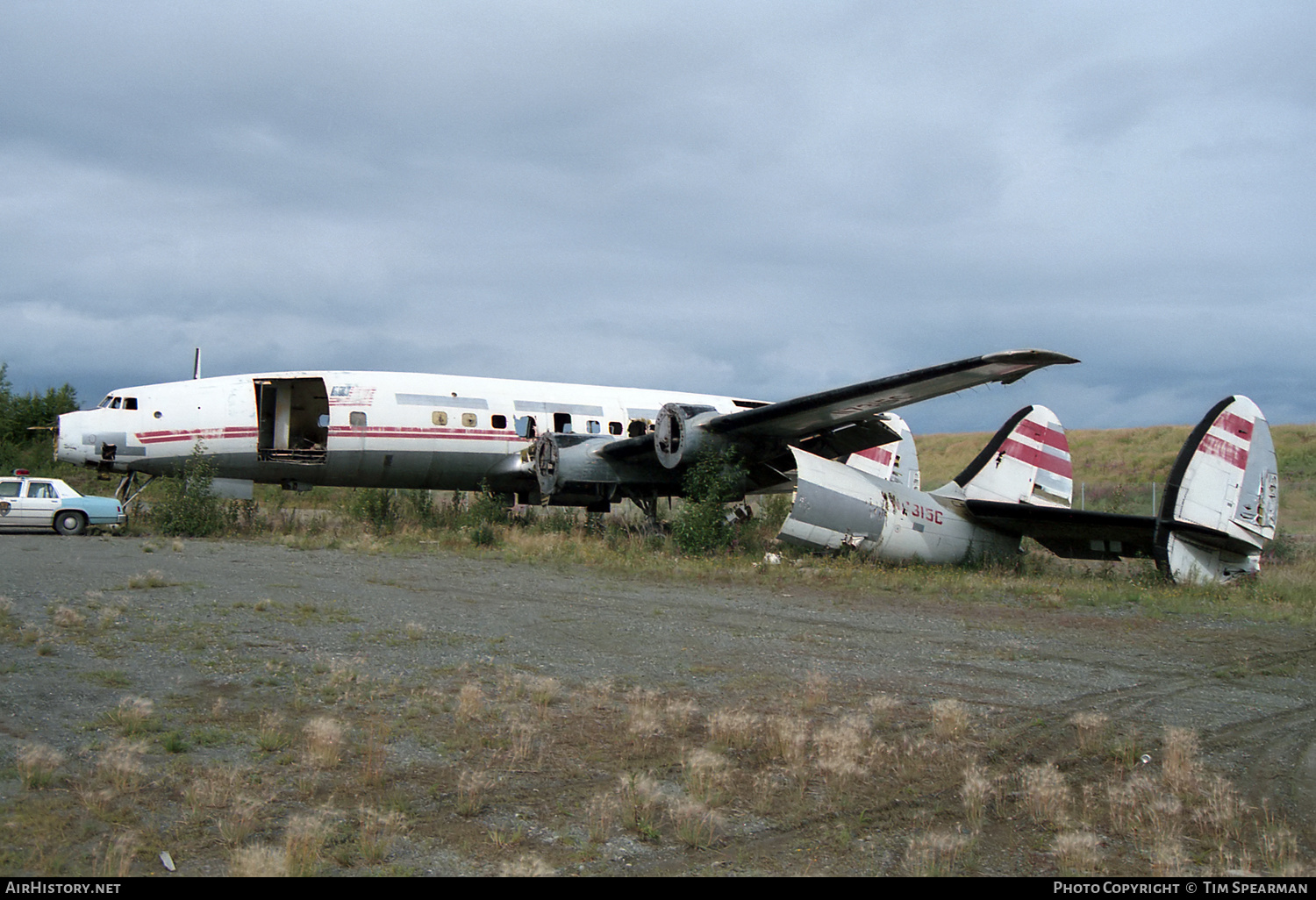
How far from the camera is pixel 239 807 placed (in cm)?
444

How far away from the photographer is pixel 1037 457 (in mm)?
20094

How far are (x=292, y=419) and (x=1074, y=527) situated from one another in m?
17.7

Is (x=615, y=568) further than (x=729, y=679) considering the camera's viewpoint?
Yes

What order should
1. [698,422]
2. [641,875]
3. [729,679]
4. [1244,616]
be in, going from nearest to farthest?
[641,875]
[729,679]
[1244,616]
[698,422]

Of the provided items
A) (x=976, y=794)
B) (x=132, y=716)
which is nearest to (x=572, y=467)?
(x=132, y=716)

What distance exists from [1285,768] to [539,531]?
54.1ft

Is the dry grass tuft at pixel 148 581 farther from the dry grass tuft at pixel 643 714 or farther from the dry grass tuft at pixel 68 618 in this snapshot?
the dry grass tuft at pixel 643 714

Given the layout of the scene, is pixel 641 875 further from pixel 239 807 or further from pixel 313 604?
pixel 313 604

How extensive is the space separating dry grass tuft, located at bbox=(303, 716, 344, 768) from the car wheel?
15753 millimetres

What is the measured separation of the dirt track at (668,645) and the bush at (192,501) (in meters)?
4.42

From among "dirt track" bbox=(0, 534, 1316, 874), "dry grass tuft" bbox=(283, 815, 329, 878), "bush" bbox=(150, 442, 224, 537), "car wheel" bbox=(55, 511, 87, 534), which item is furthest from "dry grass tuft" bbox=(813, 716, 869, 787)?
"car wheel" bbox=(55, 511, 87, 534)

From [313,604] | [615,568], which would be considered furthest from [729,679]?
[615,568]

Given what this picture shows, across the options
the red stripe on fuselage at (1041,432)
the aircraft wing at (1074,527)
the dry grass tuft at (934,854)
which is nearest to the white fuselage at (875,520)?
the aircraft wing at (1074,527)

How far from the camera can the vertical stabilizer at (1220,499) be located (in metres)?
15.5
